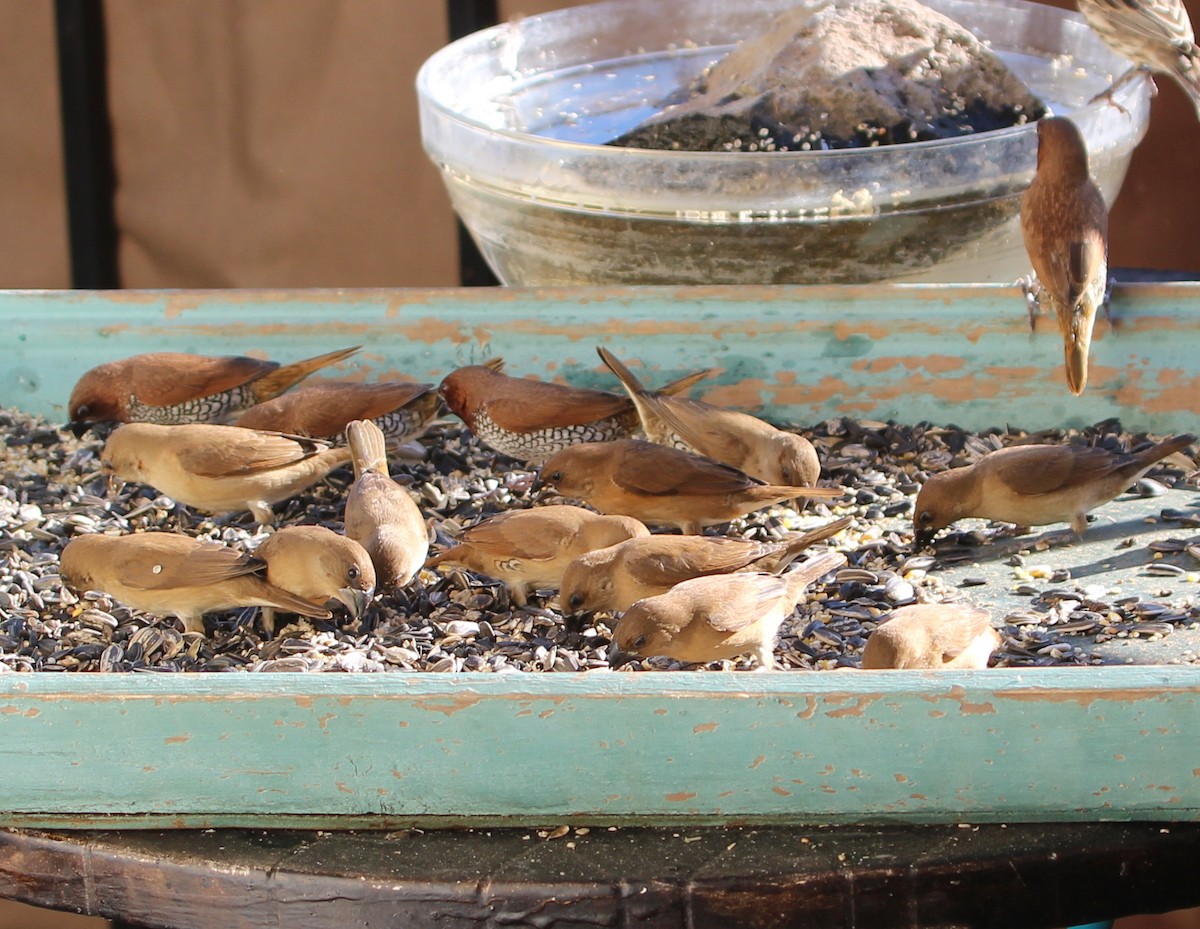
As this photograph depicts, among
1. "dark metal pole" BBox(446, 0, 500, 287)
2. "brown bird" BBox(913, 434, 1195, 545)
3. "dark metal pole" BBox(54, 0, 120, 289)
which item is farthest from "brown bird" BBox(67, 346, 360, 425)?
"dark metal pole" BBox(54, 0, 120, 289)

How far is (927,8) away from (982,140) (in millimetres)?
652

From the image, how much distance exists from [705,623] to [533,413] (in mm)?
749

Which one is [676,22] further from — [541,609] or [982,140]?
[541,609]

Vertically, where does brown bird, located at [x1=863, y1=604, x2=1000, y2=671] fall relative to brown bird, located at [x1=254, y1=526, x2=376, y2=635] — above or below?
above

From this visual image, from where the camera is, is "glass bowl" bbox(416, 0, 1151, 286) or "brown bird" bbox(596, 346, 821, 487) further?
"glass bowl" bbox(416, 0, 1151, 286)

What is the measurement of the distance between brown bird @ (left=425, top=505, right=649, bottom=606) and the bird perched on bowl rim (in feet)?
0.22

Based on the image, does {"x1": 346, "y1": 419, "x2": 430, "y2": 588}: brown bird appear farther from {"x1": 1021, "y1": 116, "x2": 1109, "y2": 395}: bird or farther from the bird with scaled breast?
{"x1": 1021, "y1": 116, "x2": 1109, "y2": 395}: bird

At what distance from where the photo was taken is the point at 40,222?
5484 millimetres

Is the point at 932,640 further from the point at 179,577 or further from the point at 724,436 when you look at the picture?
the point at 179,577

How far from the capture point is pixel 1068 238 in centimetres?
241

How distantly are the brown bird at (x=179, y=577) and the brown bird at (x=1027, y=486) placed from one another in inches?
35.5

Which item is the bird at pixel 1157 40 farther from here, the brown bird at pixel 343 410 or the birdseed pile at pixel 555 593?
the brown bird at pixel 343 410

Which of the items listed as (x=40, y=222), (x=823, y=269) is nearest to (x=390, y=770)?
(x=823, y=269)

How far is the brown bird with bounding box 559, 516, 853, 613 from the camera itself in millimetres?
1828
